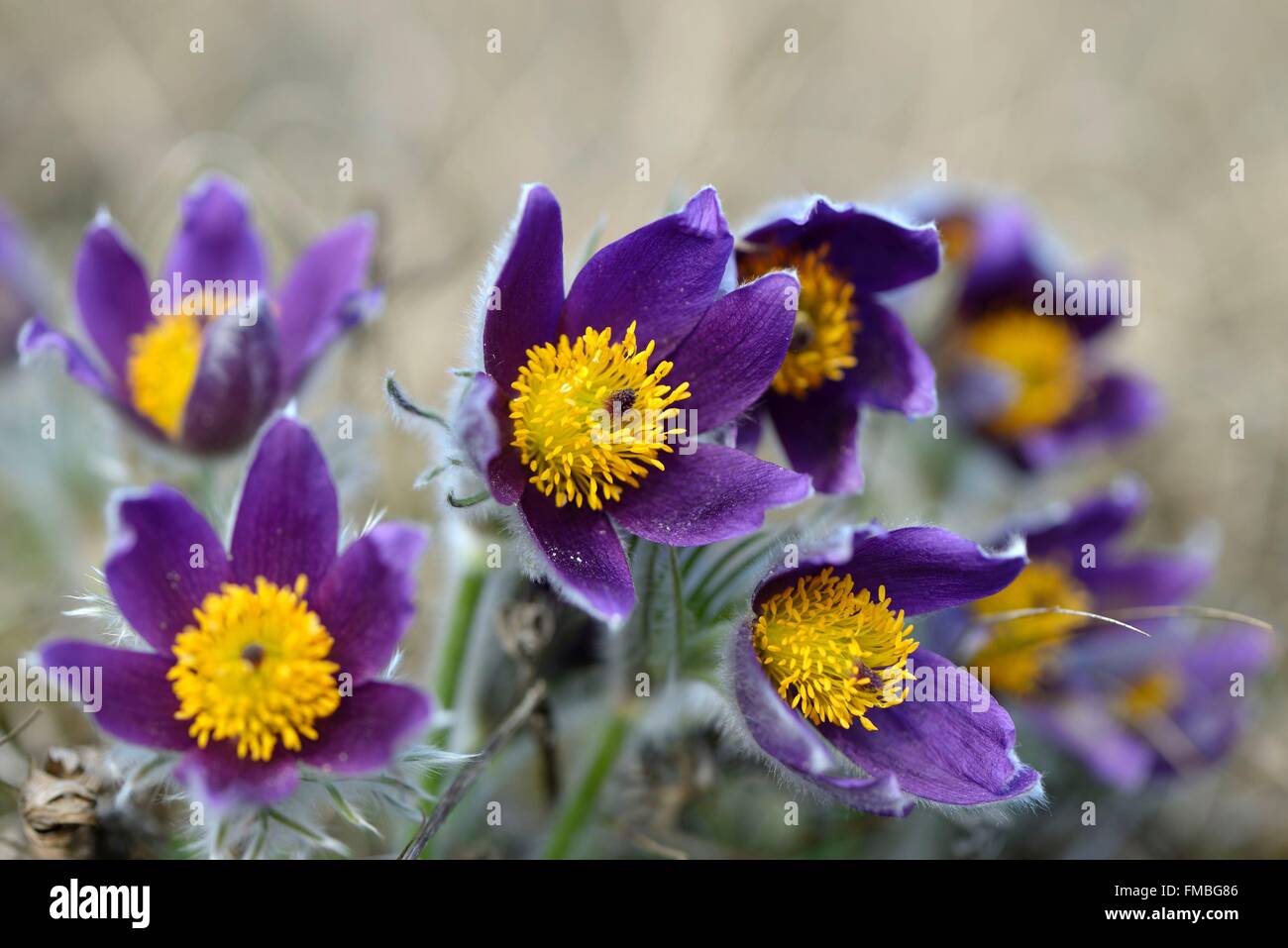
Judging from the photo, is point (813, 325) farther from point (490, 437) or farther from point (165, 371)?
point (165, 371)

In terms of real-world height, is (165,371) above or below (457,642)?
above

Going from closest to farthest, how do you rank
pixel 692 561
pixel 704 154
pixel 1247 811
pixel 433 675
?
1. pixel 692 561
2. pixel 433 675
3. pixel 1247 811
4. pixel 704 154

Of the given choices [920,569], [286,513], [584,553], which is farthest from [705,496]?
[286,513]

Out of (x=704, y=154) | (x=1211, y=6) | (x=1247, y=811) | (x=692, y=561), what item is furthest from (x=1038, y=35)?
(x=692, y=561)

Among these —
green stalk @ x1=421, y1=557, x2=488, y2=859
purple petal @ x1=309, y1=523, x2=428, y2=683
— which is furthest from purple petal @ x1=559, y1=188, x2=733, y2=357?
green stalk @ x1=421, y1=557, x2=488, y2=859

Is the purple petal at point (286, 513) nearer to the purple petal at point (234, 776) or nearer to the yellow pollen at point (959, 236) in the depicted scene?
the purple petal at point (234, 776)
